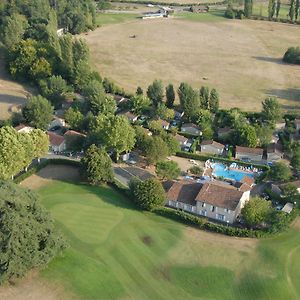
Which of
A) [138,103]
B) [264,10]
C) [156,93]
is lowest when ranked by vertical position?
[138,103]

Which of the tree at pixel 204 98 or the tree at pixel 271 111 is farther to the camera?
the tree at pixel 204 98

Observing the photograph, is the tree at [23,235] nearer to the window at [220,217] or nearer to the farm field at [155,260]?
the farm field at [155,260]

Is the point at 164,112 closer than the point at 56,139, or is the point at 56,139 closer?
the point at 56,139

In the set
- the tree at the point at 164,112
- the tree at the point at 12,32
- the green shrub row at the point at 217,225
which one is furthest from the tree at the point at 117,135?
the tree at the point at 12,32

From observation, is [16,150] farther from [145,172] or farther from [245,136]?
[245,136]

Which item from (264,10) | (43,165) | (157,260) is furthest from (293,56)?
(157,260)

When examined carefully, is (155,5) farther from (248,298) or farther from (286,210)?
(248,298)
